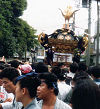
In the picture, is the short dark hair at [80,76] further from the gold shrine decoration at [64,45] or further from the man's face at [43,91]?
the gold shrine decoration at [64,45]

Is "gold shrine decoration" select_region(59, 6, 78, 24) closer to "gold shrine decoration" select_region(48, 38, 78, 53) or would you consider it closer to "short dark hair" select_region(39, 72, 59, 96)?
"gold shrine decoration" select_region(48, 38, 78, 53)

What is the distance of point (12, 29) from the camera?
2578 centimetres

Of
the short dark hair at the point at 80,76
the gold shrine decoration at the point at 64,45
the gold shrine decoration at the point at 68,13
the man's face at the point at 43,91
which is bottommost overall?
the man's face at the point at 43,91

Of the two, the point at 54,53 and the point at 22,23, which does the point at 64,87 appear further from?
the point at 22,23

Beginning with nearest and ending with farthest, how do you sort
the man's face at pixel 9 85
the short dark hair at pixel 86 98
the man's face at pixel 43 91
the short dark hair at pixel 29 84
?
the short dark hair at pixel 86 98 → the short dark hair at pixel 29 84 → the man's face at pixel 43 91 → the man's face at pixel 9 85

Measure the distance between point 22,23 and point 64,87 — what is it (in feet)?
78.8

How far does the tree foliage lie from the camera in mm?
23973

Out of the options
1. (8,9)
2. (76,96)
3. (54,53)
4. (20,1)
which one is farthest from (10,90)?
(20,1)

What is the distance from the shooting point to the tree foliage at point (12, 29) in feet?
78.7

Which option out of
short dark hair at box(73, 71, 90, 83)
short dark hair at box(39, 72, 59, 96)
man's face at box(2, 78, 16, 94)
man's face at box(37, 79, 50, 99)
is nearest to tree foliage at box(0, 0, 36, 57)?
short dark hair at box(73, 71, 90, 83)

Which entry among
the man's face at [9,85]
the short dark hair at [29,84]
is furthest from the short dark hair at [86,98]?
the man's face at [9,85]

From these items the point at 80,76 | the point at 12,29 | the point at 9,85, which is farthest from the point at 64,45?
the point at 12,29

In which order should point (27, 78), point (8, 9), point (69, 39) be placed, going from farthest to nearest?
1. point (8, 9)
2. point (69, 39)
3. point (27, 78)

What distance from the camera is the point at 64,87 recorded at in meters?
4.49
